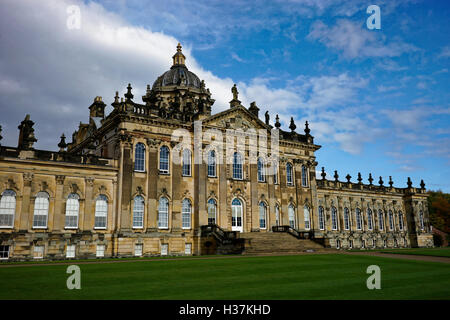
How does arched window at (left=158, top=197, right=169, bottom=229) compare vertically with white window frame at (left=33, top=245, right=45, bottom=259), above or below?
above

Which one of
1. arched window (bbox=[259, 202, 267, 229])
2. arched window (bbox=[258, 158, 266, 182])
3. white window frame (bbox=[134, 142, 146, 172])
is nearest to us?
white window frame (bbox=[134, 142, 146, 172])

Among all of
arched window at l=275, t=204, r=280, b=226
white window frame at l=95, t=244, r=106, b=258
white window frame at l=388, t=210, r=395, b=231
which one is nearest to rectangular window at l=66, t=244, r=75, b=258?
white window frame at l=95, t=244, r=106, b=258

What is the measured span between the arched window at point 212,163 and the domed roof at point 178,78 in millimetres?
15194

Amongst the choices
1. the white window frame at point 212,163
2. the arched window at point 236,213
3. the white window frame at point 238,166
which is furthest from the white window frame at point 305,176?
the white window frame at point 212,163

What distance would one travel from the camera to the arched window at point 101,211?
33.7 metres

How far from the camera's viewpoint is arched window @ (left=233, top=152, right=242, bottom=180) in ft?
134

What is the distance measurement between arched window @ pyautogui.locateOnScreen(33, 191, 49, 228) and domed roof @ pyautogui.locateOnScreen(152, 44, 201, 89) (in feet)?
80.2

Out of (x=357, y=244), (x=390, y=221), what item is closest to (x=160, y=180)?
(x=357, y=244)

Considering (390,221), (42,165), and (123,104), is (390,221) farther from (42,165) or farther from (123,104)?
(42,165)

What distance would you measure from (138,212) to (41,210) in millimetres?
7742

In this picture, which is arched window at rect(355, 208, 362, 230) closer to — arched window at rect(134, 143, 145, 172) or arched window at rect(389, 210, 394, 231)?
arched window at rect(389, 210, 394, 231)

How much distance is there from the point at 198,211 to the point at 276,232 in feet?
29.7

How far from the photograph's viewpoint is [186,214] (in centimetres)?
3741

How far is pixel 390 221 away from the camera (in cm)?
6250
